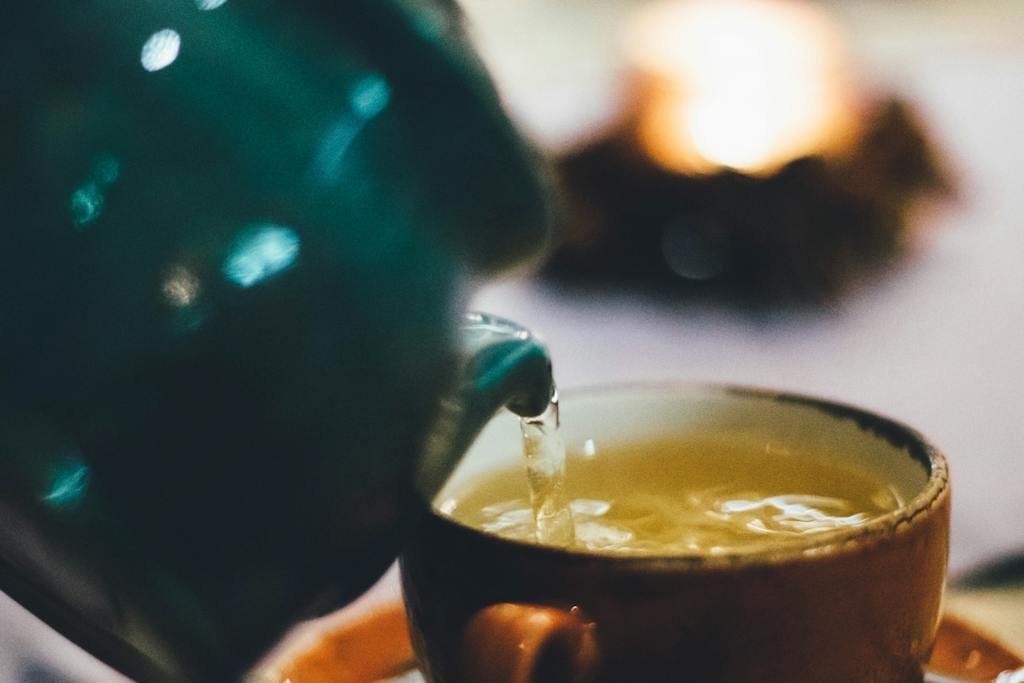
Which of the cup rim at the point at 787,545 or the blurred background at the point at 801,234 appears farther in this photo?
the blurred background at the point at 801,234

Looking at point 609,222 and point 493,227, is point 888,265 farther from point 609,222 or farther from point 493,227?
point 493,227

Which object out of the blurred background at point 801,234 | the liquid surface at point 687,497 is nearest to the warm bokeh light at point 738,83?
the blurred background at point 801,234

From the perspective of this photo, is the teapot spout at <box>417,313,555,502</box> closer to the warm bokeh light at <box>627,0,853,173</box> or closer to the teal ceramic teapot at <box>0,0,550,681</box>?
the teal ceramic teapot at <box>0,0,550,681</box>

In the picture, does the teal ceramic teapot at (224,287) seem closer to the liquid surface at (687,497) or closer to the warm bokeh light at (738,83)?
the liquid surface at (687,497)

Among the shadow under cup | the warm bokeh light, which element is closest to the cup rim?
the shadow under cup

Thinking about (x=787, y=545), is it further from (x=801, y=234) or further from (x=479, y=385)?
(x=801, y=234)

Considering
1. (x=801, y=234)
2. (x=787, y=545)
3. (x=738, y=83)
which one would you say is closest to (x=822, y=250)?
(x=801, y=234)
